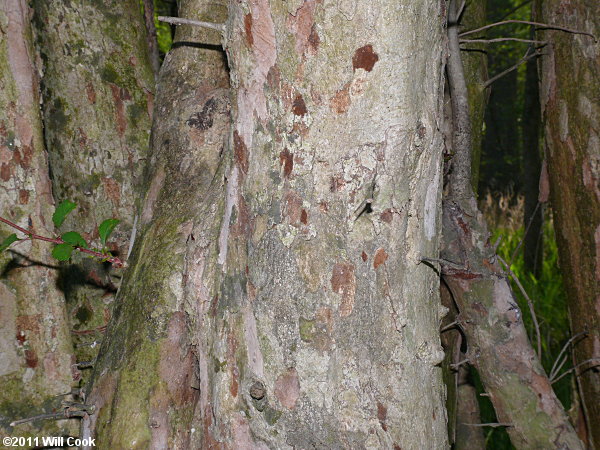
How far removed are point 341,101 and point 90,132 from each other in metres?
1.15

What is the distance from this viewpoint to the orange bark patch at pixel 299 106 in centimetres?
126

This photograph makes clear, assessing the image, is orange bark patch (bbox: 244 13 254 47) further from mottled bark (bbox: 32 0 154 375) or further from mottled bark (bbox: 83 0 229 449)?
mottled bark (bbox: 32 0 154 375)

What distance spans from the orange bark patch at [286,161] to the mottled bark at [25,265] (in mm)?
992

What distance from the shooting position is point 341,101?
1233 mm

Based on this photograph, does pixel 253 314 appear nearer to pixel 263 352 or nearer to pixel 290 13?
pixel 263 352

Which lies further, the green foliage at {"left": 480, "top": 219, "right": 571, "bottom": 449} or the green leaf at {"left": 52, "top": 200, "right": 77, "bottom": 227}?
the green foliage at {"left": 480, "top": 219, "right": 571, "bottom": 449}

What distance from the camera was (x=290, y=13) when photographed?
4.07 ft

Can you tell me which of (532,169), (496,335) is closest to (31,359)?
(496,335)

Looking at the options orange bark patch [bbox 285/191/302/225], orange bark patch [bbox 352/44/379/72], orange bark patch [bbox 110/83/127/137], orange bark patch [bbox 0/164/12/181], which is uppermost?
orange bark patch [bbox 110/83/127/137]

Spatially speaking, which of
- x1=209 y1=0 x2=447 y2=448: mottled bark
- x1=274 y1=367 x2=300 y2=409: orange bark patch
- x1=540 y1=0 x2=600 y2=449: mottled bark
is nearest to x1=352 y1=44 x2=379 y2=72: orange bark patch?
x1=209 y1=0 x2=447 y2=448: mottled bark

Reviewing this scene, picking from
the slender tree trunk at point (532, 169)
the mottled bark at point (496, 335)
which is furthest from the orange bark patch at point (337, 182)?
the slender tree trunk at point (532, 169)

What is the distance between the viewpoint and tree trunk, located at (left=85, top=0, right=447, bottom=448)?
1232 mm

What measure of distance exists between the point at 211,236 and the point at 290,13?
60 cm

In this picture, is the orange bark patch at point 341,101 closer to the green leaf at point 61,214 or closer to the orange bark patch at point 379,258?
the orange bark patch at point 379,258
